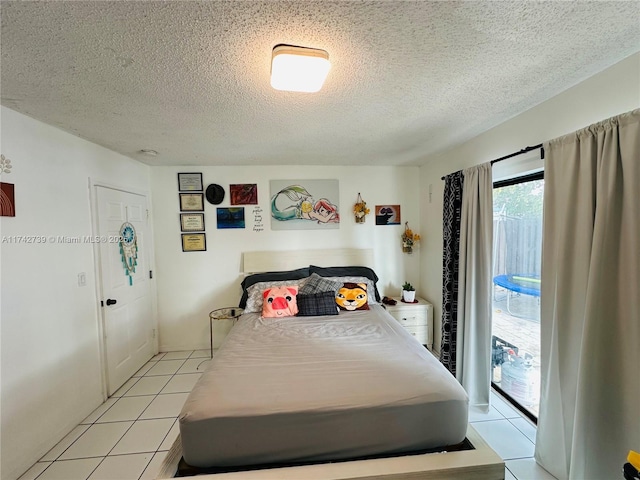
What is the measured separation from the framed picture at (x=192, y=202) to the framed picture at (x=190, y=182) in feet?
0.20

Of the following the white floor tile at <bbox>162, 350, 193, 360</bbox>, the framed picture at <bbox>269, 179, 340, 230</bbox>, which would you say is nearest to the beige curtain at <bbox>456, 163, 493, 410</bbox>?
the framed picture at <bbox>269, 179, 340, 230</bbox>

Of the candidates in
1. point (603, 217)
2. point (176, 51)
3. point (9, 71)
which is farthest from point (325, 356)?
point (9, 71)

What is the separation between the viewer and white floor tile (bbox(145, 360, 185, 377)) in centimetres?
281

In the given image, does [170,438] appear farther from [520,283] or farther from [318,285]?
[520,283]

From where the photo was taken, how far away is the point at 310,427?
4.22 ft

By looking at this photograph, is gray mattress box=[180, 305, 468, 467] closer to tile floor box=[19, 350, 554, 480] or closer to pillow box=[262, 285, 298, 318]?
tile floor box=[19, 350, 554, 480]

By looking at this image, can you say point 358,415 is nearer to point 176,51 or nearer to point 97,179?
point 176,51

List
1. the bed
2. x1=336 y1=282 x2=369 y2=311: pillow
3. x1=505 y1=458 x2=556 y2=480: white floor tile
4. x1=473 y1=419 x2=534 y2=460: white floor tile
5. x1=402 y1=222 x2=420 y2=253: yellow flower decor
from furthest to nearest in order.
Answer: x1=402 y1=222 x2=420 y2=253: yellow flower decor, x1=336 y1=282 x2=369 y2=311: pillow, x1=473 y1=419 x2=534 y2=460: white floor tile, x1=505 y1=458 x2=556 y2=480: white floor tile, the bed

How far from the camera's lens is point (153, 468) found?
1.66 meters

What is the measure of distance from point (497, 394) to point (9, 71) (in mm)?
4016

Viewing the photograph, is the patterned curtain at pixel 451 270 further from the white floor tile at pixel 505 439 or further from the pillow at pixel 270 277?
the pillow at pixel 270 277

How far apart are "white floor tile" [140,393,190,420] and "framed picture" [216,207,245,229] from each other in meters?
1.84

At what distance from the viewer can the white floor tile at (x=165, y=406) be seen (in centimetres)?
215

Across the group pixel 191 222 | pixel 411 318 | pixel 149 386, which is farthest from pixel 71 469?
pixel 411 318
